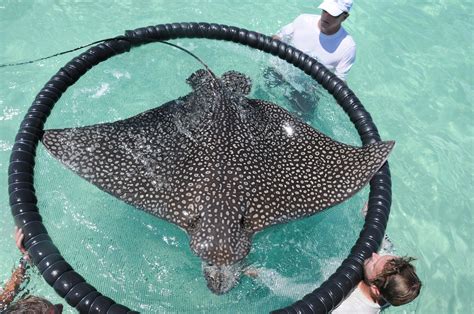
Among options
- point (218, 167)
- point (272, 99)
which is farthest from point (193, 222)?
point (272, 99)

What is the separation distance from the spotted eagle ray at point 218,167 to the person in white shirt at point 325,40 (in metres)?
2.03

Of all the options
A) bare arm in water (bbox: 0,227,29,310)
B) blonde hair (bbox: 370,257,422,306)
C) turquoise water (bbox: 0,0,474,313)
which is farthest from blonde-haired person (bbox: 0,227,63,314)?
blonde hair (bbox: 370,257,422,306)

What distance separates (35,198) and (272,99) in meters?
4.29

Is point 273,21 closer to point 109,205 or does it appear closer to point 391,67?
point 391,67

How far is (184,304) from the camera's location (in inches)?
196

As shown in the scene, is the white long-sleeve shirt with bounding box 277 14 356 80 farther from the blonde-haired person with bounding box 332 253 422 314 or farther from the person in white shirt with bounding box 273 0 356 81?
the blonde-haired person with bounding box 332 253 422 314

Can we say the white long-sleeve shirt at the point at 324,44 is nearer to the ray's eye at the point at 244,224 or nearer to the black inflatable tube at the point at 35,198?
the black inflatable tube at the point at 35,198

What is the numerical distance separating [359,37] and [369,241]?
6615 mm

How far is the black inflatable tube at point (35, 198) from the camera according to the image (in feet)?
13.8

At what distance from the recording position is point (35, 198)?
475 cm

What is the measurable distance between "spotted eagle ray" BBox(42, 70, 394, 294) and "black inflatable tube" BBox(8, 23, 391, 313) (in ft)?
2.17

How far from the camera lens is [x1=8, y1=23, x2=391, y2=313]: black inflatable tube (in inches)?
165

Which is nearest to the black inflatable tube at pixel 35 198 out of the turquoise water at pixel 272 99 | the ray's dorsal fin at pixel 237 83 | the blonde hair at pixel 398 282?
the blonde hair at pixel 398 282

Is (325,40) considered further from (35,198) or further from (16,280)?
(16,280)
